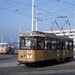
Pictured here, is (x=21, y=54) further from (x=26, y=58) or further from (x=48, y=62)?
(x=48, y=62)

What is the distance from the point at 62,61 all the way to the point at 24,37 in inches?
259

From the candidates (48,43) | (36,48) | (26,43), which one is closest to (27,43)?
(26,43)

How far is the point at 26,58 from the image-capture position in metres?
18.0

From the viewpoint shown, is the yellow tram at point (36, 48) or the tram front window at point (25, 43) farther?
the tram front window at point (25, 43)

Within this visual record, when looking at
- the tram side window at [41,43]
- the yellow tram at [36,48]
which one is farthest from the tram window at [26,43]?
the tram side window at [41,43]

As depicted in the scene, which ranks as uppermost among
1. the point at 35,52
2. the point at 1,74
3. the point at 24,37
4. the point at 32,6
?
the point at 32,6

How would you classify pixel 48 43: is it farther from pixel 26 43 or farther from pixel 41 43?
pixel 26 43

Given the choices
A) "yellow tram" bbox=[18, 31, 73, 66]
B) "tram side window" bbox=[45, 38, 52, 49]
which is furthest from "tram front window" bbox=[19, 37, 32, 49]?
"tram side window" bbox=[45, 38, 52, 49]

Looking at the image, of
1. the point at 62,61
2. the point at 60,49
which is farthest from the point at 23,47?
the point at 62,61

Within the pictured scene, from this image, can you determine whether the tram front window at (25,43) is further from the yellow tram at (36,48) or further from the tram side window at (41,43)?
the tram side window at (41,43)

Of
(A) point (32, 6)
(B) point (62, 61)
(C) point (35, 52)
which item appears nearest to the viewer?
(C) point (35, 52)

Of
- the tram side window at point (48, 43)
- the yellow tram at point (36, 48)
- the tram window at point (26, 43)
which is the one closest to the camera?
the yellow tram at point (36, 48)

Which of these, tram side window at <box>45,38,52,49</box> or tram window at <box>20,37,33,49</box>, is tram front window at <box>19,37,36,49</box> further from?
tram side window at <box>45,38,52,49</box>

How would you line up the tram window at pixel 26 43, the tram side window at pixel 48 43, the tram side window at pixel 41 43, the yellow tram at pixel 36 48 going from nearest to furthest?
the yellow tram at pixel 36 48 < the tram window at pixel 26 43 < the tram side window at pixel 41 43 < the tram side window at pixel 48 43
